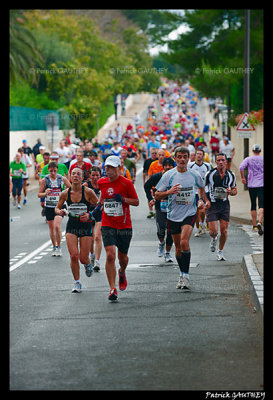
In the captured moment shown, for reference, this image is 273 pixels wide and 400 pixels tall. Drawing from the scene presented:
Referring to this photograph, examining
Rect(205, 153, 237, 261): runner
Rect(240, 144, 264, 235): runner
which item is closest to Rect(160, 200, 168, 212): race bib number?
Rect(205, 153, 237, 261): runner

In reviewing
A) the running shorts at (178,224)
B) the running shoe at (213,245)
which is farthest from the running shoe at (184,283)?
the running shoe at (213,245)

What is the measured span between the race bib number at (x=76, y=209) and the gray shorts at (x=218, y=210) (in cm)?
367

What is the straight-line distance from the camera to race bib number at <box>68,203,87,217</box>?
37.8 feet

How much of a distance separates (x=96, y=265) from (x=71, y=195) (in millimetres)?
2293

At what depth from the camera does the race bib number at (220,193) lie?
14586mm

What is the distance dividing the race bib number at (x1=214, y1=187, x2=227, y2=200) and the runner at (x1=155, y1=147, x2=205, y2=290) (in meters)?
2.81

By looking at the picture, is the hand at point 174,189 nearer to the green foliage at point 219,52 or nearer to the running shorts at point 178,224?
the running shorts at point 178,224

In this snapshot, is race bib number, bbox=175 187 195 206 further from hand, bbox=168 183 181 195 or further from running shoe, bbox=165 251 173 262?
running shoe, bbox=165 251 173 262

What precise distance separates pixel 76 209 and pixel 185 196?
4.82 ft

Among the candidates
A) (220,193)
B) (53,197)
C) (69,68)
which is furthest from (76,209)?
(69,68)
